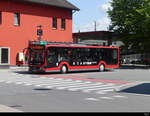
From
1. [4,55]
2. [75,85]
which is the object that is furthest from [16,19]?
[75,85]

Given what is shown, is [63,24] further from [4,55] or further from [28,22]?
[4,55]

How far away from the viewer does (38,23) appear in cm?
4588

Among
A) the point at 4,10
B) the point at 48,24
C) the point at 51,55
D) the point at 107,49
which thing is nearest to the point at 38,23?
the point at 48,24

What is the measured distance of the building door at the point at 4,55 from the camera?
4149 cm

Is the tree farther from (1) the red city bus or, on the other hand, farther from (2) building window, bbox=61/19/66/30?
(1) the red city bus

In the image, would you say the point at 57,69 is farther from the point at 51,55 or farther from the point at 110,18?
the point at 110,18

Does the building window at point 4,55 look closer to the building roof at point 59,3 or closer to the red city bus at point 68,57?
the building roof at point 59,3

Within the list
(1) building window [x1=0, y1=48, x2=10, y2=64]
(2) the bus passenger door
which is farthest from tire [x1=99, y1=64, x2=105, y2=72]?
(1) building window [x1=0, y1=48, x2=10, y2=64]

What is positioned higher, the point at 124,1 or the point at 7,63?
the point at 124,1

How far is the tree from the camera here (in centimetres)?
4697

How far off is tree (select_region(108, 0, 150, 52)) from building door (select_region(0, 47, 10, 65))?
55.2ft

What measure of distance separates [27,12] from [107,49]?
12.6m

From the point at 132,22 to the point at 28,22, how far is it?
1402 cm

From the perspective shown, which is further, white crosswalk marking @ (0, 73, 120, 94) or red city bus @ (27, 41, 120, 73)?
red city bus @ (27, 41, 120, 73)
